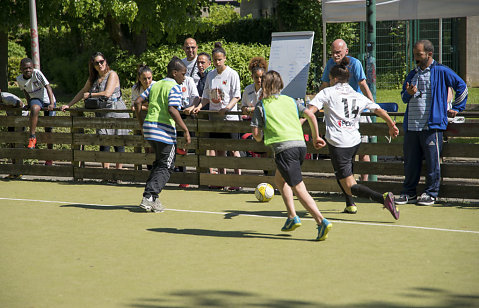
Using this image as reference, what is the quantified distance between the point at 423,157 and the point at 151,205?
3644 mm

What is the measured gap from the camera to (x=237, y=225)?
8414 millimetres

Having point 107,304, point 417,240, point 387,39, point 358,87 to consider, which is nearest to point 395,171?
point 358,87

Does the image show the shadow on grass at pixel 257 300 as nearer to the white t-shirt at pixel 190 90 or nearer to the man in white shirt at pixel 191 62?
the white t-shirt at pixel 190 90

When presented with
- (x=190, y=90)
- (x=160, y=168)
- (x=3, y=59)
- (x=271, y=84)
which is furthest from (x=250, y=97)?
(x=3, y=59)

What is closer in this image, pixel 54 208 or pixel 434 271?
pixel 434 271

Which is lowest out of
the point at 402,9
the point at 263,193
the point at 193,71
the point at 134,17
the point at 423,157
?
the point at 263,193

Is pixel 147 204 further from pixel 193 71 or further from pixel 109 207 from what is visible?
pixel 193 71

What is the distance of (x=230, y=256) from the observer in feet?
22.5

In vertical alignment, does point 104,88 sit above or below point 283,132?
above

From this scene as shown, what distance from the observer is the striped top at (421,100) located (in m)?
9.38

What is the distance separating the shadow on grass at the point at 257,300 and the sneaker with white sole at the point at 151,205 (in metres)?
3.74

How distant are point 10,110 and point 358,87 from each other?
20.9ft

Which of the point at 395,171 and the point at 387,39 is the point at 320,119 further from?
the point at 387,39

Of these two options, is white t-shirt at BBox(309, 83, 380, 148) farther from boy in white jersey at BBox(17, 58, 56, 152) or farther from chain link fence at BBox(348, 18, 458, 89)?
chain link fence at BBox(348, 18, 458, 89)
